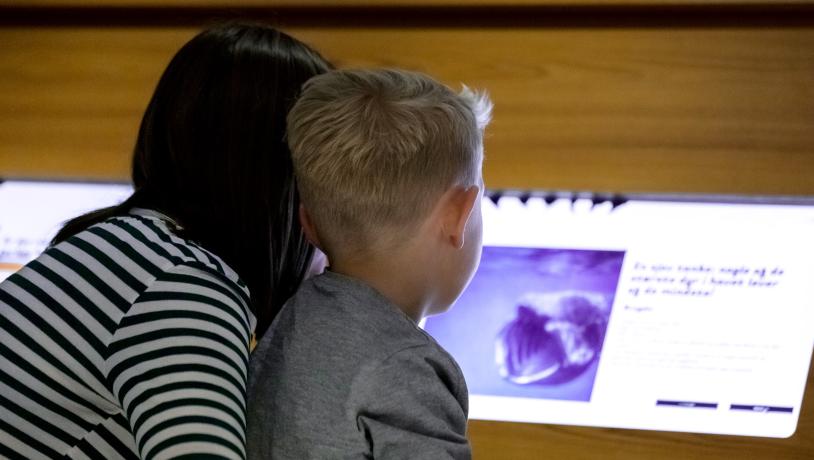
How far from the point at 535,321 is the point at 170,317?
0.67 meters

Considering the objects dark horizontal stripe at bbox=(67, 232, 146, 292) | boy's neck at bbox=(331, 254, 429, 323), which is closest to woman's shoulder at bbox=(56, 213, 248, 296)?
dark horizontal stripe at bbox=(67, 232, 146, 292)

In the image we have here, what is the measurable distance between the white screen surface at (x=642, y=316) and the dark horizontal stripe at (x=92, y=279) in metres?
0.64

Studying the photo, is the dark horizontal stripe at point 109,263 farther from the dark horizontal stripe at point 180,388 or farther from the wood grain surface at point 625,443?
the wood grain surface at point 625,443

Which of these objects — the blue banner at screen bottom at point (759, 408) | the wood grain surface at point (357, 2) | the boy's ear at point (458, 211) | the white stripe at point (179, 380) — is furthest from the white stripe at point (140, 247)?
the blue banner at screen bottom at point (759, 408)

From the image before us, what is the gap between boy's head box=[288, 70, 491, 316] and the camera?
0.81 metres

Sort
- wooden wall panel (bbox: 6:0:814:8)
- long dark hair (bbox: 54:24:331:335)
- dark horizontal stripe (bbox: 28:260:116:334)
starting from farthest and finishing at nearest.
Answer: wooden wall panel (bbox: 6:0:814:8)
long dark hair (bbox: 54:24:331:335)
dark horizontal stripe (bbox: 28:260:116:334)

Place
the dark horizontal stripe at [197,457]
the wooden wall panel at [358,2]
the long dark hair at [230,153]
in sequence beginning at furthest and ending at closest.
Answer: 1. the wooden wall panel at [358,2]
2. the long dark hair at [230,153]
3. the dark horizontal stripe at [197,457]

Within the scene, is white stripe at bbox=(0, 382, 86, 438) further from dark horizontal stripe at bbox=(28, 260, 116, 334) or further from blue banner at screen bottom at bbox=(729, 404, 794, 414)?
blue banner at screen bottom at bbox=(729, 404, 794, 414)

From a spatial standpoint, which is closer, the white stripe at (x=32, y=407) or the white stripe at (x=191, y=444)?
the white stripe at (x=191, y=444)

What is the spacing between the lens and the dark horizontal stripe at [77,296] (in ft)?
2.45

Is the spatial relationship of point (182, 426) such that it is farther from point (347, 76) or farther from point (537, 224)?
point (537, 224)

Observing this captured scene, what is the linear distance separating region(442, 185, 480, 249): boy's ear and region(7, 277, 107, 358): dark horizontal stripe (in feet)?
0.98

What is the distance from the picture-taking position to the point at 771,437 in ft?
3.92

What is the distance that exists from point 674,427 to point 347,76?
2.16 feet
